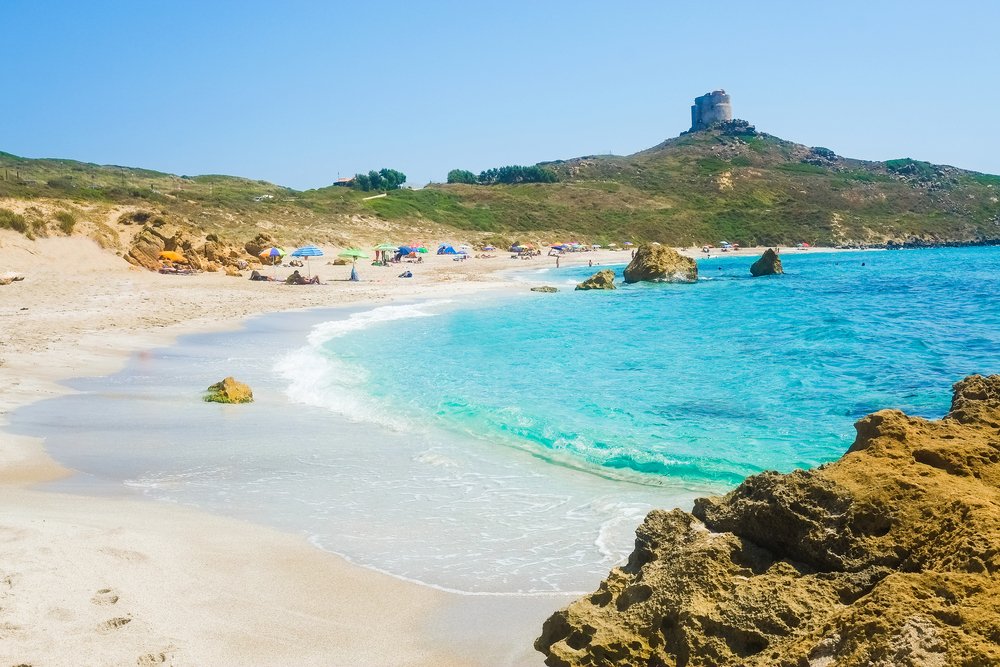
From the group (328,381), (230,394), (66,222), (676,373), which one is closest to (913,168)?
(66,222)

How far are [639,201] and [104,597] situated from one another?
354 feet

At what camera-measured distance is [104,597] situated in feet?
15.7

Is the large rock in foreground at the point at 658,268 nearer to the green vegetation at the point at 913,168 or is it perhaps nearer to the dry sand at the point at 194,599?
the dry sand at the point at 194,599

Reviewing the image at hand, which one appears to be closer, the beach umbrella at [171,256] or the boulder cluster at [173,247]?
the beach umbrella at [171,256]

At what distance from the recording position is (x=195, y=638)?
4.43 metres

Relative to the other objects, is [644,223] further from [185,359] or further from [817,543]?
[817,543]

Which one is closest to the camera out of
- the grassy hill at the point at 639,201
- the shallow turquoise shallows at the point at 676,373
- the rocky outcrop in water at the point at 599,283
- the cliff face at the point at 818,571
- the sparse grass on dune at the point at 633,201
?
the cliff face at the point at 818,571

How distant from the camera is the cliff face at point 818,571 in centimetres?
289

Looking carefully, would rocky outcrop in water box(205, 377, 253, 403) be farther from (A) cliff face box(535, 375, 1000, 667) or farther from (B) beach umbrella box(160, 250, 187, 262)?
(B) beach umbrella box(160, 250, 187, 262)

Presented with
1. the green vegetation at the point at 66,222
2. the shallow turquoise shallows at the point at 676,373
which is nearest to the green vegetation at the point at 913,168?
the shallow turquoise shallows at the point at 676,373

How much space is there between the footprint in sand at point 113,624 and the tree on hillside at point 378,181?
3564 inches

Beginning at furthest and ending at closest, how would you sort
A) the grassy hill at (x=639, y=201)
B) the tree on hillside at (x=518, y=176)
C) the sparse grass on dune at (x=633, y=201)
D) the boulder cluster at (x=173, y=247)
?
the tree on hillside at (x=518, y=176) < the grassy hill at (x=639, y=201) < the sparse grass on dune at (x=633, y=201) < the boulder cluster at (x=173, y=247)

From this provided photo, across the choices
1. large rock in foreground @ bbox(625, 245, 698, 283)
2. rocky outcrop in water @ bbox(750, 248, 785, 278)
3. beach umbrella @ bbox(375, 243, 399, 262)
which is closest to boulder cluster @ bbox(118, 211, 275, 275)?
beach umbrella @ bbox(375, 243, 399, 262)

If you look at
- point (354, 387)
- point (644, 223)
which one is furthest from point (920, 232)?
point (354, 387)
